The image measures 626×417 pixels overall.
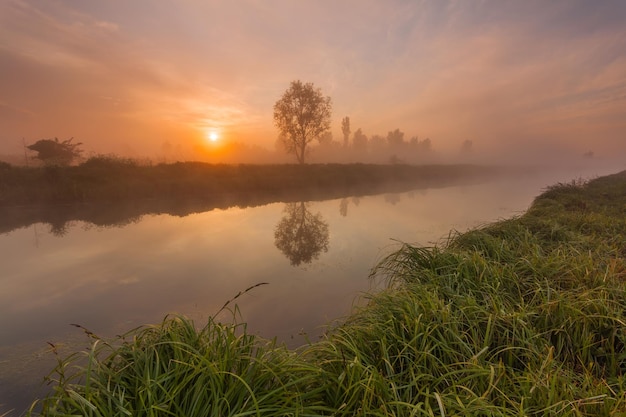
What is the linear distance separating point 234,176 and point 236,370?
85.6ft

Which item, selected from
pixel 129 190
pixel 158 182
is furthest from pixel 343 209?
pixel 129 190

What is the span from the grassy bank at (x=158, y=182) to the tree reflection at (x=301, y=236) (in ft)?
26.0

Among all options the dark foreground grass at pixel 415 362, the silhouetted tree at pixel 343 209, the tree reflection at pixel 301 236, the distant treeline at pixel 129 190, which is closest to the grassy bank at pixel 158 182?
the distant treeline at pixel 129 190

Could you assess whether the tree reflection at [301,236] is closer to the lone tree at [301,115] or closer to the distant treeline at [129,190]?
the distant treeline at [129,190]

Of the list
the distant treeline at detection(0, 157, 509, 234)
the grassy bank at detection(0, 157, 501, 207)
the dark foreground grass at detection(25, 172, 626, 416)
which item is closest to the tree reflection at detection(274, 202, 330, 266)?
the dark foreground grass at detection(25, 172, 626, 416)

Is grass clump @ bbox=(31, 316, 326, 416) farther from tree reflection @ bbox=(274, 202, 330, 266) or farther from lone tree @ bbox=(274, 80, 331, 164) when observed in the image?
lone tree @ bbox=(274, 80, 331, 164)

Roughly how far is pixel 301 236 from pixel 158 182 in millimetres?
17006

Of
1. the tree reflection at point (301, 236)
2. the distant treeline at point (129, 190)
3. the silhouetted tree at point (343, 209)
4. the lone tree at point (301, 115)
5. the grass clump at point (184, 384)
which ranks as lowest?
the tree reflection at point (301, 236)

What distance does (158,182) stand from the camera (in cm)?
2328

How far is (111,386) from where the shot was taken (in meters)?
2.46

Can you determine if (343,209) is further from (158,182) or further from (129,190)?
(129,190)

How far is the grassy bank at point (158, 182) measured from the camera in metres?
19.0

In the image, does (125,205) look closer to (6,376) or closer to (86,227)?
(86,227)

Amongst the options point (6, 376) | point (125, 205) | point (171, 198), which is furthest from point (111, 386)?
point (171, 198)
